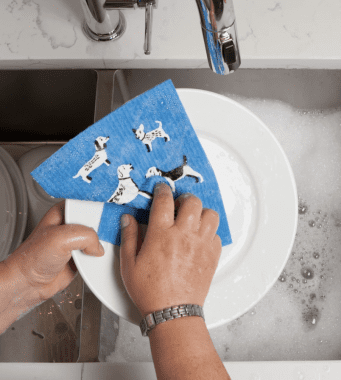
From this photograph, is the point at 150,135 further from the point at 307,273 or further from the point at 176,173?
the point at 307,273

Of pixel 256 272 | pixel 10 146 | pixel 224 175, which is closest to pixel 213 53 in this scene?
pixel 224 175

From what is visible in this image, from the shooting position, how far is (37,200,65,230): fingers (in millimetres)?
436

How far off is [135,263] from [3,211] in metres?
0.38

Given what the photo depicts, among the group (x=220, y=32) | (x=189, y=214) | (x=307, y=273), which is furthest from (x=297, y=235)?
(x=220, y=32)

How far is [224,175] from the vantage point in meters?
0.47

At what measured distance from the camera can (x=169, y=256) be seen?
38 cm

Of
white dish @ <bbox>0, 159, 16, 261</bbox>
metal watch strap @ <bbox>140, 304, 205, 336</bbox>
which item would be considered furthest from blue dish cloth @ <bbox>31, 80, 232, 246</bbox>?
white dish @ <bbox>0, 159, 16, 261</bbox>

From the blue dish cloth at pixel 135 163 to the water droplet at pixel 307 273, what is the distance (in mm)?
278

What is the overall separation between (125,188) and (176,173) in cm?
7

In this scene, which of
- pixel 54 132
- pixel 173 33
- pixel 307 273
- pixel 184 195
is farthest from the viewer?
pixel 54 132

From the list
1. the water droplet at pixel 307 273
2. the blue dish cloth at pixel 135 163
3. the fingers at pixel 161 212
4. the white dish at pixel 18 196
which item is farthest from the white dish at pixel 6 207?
the water droplet at pixel 307 273

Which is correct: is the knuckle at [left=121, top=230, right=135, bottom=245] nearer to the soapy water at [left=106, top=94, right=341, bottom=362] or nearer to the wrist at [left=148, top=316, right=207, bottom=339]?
the wrist at [left=148, top=316, right=207, bottom=339]

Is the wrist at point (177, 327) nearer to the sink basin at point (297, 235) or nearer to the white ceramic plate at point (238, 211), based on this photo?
the white ceramic plate at point (238, 211)

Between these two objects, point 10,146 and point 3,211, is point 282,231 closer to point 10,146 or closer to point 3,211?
point 3,211
